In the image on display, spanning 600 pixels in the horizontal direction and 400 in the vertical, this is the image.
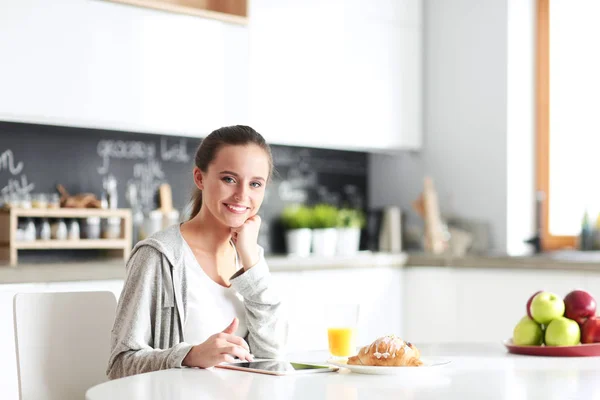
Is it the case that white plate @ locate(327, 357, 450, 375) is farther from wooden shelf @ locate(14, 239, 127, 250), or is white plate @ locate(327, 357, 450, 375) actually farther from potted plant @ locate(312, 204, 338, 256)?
potted plant @ locate(312, 204, 338, 256)

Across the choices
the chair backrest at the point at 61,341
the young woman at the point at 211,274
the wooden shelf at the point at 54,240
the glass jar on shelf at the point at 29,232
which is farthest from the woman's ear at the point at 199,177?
the glass jar on shelf at the point at 29,232

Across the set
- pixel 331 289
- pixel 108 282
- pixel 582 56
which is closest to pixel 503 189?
pixel 582 56

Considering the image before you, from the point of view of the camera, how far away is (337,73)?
14.4 feet

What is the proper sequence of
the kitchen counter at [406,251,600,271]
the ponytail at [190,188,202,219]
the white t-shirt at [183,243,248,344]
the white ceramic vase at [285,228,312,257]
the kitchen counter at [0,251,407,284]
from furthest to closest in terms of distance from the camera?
the white ceramic vase at [285,228,312,257]
the kitchen counter at [406,251,600,271]
the kitchen counter at [0,251,407,284]
the ponytail at [190,188,202,219]
the white t-shirt at [183,243,248,344]

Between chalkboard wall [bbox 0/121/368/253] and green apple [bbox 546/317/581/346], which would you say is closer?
green apple [bbox 546/317/581/346]

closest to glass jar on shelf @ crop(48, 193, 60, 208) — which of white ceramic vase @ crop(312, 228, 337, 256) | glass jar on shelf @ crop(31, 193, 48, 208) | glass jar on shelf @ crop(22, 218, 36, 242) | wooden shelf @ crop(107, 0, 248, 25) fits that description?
glass jar on shelf @ crop(31, 193, 48, 208)

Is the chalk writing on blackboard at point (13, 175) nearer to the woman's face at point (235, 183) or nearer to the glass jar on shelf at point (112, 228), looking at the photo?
the glass jar on shelf at point (112, 228)

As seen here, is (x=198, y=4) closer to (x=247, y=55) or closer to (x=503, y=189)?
(x=247, y=55)

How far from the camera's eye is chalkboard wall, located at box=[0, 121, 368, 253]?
12.0ft

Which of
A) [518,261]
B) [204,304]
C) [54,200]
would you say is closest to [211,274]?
[204,304]

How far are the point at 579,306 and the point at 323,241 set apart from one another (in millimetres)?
2504

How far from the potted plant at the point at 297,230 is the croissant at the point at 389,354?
265cm

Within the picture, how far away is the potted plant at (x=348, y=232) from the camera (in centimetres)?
457

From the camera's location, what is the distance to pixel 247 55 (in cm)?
397
